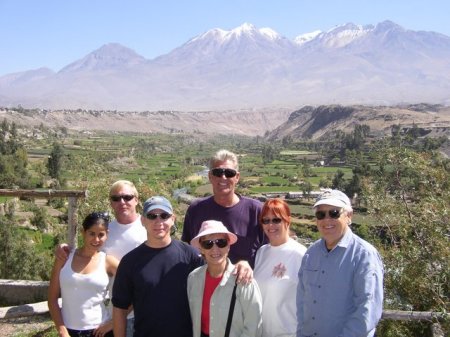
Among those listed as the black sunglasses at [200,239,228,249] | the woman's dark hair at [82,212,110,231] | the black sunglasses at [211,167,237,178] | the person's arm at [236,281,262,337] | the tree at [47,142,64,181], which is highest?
the black sunglasses at [211,167,237,178]

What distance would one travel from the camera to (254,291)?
329 centimetres

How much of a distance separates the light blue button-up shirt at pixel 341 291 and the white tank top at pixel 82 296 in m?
1.55

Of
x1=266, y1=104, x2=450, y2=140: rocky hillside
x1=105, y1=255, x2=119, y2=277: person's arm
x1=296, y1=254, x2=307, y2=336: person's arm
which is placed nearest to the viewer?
x1=296, y1=254, x2=307, y2=336: person's arm

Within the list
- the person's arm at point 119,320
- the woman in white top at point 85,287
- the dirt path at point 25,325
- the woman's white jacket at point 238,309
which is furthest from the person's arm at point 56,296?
the dirt path at point 25,325

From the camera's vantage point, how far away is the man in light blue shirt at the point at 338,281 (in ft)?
10.3

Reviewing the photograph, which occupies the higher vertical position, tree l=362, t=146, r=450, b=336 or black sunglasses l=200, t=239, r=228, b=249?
black sunglasses l=200, t=239, r=228, b=249

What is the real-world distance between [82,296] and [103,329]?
0.31 m

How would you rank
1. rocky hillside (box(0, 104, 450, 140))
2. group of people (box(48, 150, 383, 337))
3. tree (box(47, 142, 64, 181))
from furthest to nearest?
1. rocky hillside (box(0, 104, 450, 140))
2. tree (box(47, 142, 64, 181))
3. group of people (box(48, 150, 383, 337))

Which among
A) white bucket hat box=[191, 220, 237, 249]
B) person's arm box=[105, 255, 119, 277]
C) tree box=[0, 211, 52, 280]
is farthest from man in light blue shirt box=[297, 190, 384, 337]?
tree box=[0, 211, 52, 280]

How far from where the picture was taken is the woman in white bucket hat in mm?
3271

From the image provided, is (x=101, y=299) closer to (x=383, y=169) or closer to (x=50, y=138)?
(x=383, y=169)

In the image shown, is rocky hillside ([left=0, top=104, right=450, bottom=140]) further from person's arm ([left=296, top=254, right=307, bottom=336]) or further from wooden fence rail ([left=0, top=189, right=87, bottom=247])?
person's arm ([left=296, top=254, right=307, bottom=336])

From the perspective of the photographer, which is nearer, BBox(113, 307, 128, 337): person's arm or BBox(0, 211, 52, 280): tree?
BBox(113, 307, 128, 337): person's arm

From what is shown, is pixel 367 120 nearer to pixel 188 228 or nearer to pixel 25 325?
pixel 25 325
